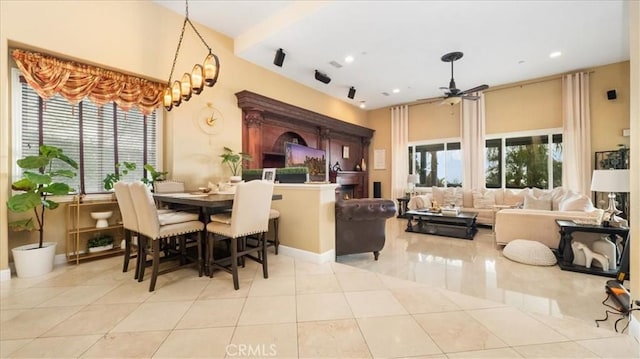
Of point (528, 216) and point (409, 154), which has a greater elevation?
point (409, 154)

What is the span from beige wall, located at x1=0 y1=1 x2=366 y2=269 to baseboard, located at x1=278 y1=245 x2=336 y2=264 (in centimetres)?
202

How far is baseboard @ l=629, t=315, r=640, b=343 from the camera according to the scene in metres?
1.62

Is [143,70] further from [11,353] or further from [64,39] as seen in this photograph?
[11,353]

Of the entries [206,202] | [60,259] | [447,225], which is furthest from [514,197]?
[60,259]

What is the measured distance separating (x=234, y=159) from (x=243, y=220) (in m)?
2.26

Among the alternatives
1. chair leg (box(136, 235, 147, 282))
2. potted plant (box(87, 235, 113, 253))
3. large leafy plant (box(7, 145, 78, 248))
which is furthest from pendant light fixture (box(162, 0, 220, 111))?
potted plant (box(87, 235, 113, 253))

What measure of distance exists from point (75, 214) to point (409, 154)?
24.9ft

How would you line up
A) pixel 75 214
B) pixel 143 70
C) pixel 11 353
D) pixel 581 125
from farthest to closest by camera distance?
pixel 581 125
pixel 143 70
pixel 75 214
pixel 11 353

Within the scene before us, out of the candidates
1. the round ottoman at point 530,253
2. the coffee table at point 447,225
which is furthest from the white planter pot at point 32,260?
the round ottoman at point 530,253

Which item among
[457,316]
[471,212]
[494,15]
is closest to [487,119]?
[471,212]

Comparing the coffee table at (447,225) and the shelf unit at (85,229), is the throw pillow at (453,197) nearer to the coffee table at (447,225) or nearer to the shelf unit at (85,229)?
the coffee table at (447,225)

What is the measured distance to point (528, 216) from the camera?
3.71 metres

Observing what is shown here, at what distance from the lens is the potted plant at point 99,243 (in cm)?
320

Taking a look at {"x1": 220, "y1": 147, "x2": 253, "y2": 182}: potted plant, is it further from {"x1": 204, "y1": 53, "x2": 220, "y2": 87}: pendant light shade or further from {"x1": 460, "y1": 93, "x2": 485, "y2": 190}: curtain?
{"x1": 460, "y1": 93, "x2": 485, "y2": 190}: curtain
